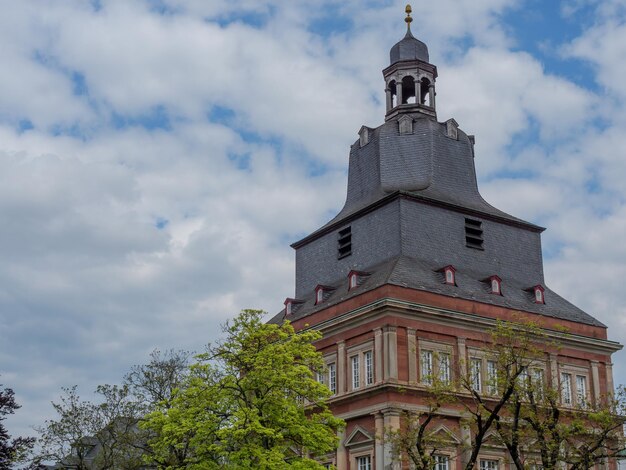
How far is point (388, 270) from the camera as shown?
5109 cm

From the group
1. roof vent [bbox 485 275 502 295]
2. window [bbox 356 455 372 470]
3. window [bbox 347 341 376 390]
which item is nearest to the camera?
window [bbox 356 455 372 470]

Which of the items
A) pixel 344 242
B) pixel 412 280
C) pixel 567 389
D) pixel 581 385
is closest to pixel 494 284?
pixel 412 280

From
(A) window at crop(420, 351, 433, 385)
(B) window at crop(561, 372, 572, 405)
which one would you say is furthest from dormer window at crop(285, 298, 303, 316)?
(B) window at crop(561, 372, 572, 405)

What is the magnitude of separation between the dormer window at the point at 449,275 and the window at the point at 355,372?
650 cm

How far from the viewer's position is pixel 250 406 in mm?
38438

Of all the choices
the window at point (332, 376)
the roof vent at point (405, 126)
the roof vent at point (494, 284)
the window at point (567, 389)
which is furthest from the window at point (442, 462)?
the roof vent at point (405, 126)

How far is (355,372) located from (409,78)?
2090cm

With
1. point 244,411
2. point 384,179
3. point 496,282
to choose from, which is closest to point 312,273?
point 384,179

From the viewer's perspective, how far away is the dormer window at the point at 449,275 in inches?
2035

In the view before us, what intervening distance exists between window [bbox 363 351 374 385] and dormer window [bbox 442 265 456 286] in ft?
19.8

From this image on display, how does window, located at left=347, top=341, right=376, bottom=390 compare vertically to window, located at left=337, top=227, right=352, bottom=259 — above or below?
below

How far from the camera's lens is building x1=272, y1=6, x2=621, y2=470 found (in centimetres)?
4850

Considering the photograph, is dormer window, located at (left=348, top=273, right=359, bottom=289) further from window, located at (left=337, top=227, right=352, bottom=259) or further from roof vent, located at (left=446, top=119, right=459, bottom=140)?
roof vent, located at (left=446, top=119, right=459, bottom=140)

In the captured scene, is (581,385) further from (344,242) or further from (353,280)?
(344,242)
